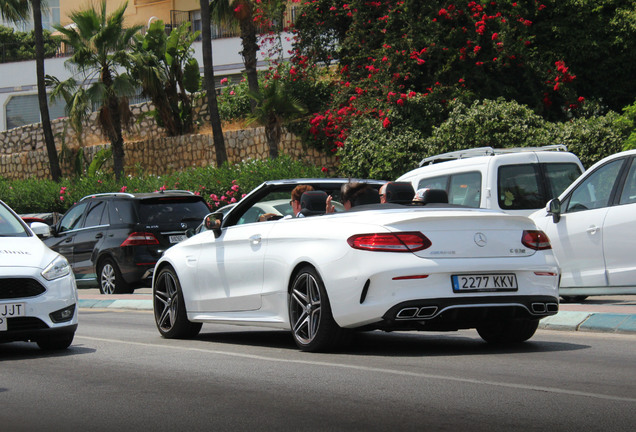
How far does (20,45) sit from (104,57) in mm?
26817

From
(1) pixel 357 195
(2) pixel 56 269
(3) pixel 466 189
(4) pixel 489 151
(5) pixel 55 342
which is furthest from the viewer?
(4) pixel 489 151

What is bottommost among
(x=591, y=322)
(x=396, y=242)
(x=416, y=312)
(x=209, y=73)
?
(x=591, y=322)

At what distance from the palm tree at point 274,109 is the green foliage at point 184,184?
1.45 meters

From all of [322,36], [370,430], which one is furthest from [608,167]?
[322,36]

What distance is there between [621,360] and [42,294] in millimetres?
4929

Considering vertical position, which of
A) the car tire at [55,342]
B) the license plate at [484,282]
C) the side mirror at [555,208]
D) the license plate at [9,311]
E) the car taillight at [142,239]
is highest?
the license plate at [484,282]

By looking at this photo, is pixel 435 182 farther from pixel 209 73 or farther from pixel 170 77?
pixel 170 77

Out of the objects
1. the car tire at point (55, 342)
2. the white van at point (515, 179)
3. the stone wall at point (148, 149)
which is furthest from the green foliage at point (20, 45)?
the car tire at point (55, 342)

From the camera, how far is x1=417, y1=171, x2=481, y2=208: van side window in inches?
572

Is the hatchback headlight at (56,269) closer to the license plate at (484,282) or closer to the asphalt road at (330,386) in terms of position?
the asphalt road at (330,386)

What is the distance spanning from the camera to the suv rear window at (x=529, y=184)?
1434cm

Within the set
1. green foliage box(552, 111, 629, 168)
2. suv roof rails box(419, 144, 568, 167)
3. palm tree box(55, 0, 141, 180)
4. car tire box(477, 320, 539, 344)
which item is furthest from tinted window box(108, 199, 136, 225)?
palm tree box(55, 0, 141, 180)

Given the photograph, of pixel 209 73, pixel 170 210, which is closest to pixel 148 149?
pixel 209 73

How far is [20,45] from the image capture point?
58.1 m
